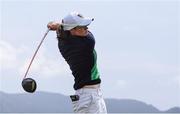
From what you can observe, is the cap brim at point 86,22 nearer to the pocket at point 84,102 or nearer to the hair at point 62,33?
the hair at point 62,33

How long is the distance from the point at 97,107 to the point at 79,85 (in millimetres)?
403

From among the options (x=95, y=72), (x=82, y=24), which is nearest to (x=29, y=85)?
(x=95, y=72)

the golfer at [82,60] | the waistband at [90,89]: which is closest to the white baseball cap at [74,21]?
the golfer at [82,60]

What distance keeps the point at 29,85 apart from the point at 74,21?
1.11 m

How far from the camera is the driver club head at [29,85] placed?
938cm

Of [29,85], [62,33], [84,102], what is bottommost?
[84,102]

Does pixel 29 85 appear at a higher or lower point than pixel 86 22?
lower

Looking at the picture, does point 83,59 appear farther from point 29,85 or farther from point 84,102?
point 29,85

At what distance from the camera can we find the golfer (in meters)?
9.30

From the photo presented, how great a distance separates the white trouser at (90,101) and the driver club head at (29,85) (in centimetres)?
63

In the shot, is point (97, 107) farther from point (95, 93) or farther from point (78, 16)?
point (78, 16)

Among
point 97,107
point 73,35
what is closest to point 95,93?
point 97,107

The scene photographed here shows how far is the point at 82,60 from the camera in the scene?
9.39 meters

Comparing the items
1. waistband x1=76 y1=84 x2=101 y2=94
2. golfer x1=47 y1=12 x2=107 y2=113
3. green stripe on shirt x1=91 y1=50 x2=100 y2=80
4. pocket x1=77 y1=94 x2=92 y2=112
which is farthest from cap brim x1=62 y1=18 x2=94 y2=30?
pocket x1=77 y1=94 x2=92 y2=112
